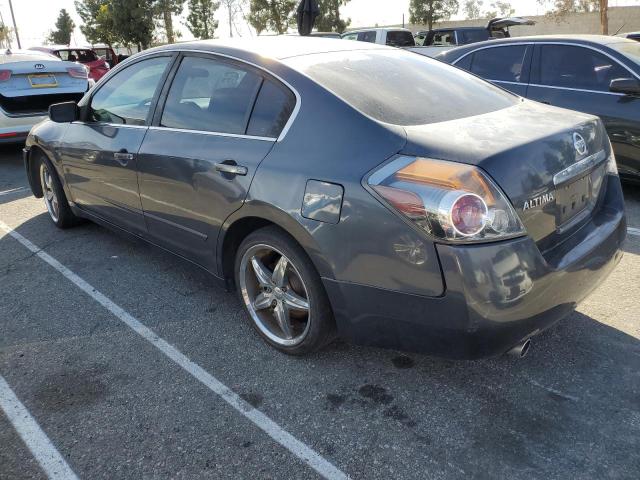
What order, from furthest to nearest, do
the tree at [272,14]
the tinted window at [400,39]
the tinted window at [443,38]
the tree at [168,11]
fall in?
the tree at [272,14], the tree at [168,11], the tinted window at [400,39], the tinted window at [443,38]

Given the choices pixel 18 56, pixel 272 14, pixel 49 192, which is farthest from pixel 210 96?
pixel 272 14

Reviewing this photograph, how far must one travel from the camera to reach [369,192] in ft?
7.34

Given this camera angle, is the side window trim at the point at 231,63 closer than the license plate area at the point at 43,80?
Yes

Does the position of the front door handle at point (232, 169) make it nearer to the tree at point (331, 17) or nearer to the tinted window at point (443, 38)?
the tinted window at point (443, 38)

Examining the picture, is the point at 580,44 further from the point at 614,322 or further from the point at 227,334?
the point at 227,334

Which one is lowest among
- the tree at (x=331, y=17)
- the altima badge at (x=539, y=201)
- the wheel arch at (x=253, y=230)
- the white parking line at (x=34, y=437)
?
the white parking line at (x=34, y=437)

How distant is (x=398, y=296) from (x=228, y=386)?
1018mm

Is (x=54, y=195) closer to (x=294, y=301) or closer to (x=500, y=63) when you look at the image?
(x=294, y=301)

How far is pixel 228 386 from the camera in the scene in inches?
107

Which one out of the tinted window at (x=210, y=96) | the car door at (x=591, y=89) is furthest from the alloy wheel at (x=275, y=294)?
the car door at (x=591, y=89)

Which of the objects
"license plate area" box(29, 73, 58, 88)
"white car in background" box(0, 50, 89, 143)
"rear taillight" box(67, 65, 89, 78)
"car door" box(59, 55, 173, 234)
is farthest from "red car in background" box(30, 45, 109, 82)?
"car door" box(59, 55, 173, 234)

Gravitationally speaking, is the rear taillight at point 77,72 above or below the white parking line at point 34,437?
above

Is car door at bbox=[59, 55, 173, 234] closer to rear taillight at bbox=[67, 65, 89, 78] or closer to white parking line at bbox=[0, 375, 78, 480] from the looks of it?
white parking line at bbox=[0, 375, 78, 480]

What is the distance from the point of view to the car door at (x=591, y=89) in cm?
499
